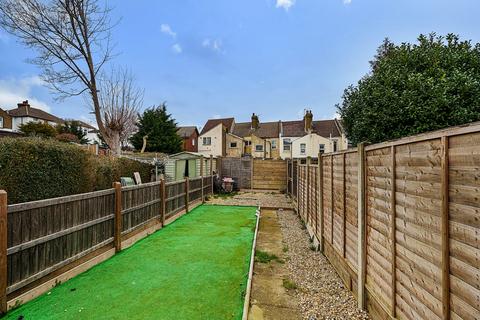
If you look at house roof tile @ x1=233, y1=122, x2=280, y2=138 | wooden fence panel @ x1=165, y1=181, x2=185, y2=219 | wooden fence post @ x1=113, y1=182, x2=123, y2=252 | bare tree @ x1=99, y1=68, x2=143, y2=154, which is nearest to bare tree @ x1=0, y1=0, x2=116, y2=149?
bare tree @ x1=99, y1=68, x2=143, y2=154

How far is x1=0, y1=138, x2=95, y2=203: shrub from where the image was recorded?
210 inches

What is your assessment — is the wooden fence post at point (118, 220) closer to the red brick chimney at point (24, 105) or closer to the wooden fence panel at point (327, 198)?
the wooden fence panel at point (327, 198)

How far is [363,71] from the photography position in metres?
15.1

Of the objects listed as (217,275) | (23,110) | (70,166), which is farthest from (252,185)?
(23,110)

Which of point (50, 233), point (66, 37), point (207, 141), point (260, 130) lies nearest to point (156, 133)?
point (207, 141)

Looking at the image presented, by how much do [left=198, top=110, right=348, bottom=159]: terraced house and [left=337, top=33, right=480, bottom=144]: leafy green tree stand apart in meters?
18.8

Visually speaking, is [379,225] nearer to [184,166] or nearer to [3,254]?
[3,254]

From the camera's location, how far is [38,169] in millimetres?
5754

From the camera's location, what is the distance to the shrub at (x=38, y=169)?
210 inches

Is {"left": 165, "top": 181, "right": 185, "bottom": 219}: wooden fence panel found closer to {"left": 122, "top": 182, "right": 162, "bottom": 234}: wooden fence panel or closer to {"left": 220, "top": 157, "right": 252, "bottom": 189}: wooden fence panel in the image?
{"left": 122, "top": 182, "right": 162, "bottom": 234}: wooden fence panel

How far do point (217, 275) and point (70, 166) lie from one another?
489 centimetres

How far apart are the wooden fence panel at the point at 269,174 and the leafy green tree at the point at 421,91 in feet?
18.3

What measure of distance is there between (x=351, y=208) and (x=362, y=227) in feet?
1.67

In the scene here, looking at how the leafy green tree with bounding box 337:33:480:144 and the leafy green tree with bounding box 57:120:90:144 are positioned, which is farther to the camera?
the leafy green tree with bounding box 57:120:90:144
